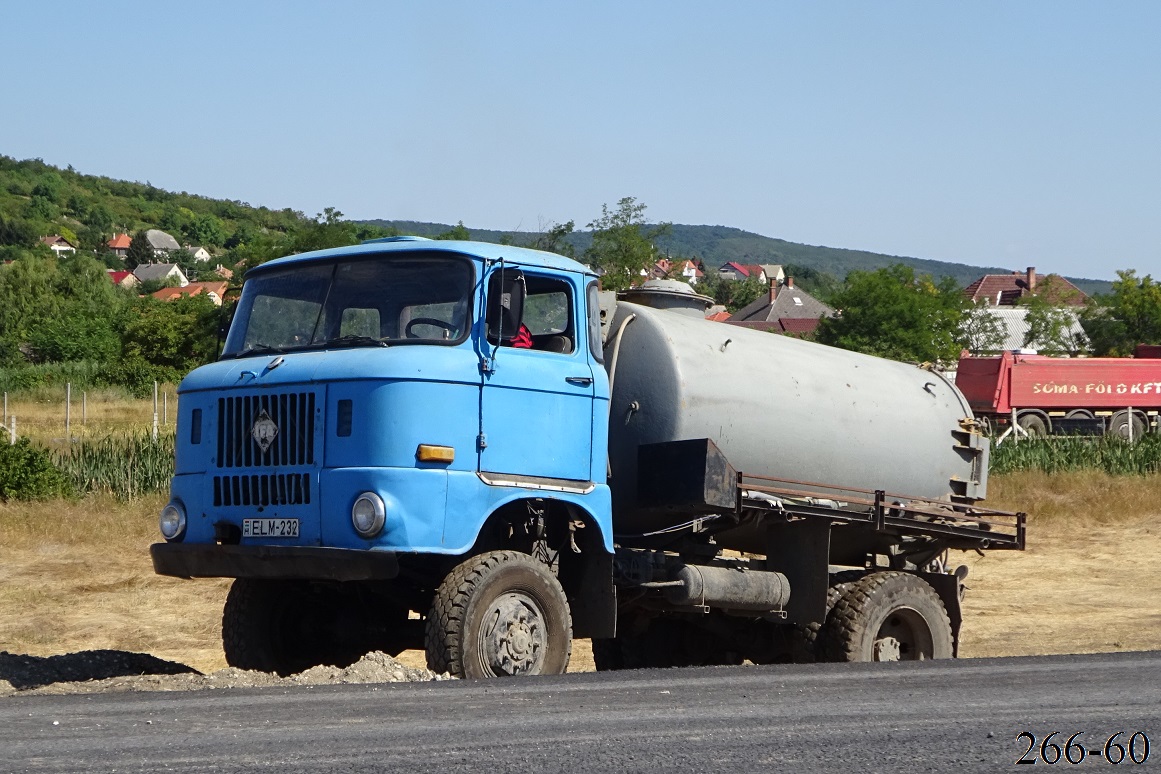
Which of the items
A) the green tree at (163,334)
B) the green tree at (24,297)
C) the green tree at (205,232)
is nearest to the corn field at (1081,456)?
the green tree at (163,334)

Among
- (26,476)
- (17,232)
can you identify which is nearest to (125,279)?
(17,232)

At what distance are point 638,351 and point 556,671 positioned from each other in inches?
93.0

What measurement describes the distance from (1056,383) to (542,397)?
111 feet

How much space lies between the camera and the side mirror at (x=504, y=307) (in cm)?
840

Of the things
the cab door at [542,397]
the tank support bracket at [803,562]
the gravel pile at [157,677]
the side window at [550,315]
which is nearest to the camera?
the gravel pile at [157,677]

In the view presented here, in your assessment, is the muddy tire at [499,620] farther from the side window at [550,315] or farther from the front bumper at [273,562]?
the side window at [550,315]

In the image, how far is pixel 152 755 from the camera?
5.37 metres

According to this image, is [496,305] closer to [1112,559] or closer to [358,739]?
[358,739]

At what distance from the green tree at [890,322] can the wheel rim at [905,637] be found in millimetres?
59910

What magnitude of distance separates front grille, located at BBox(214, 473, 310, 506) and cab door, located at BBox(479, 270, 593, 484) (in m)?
1.06

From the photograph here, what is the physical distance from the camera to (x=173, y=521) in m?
8.59

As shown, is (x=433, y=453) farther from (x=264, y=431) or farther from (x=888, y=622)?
(x=888, y=622)

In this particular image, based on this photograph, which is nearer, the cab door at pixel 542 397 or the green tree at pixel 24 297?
the cab door at pixel 542 397

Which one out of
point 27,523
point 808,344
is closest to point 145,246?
point 27,523
